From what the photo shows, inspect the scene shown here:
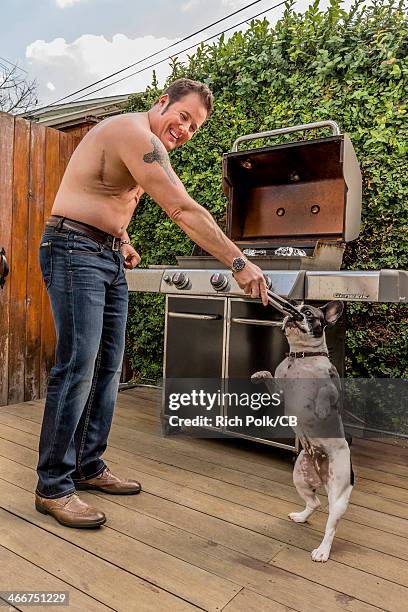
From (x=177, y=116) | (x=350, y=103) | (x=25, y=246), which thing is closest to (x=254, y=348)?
(x=177, y=116)

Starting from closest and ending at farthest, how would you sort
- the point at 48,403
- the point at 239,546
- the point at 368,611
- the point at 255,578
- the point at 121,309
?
the point at 368,611
the point at 255,578
the point at 239,546
the point at 48,403
the point at 121,309

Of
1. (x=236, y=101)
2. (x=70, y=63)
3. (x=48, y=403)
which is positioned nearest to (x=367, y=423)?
(x=48, y=403)

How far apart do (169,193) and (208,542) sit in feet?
3.66

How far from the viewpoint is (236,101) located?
3.06 m

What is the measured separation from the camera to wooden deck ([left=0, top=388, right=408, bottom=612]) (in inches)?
47.7

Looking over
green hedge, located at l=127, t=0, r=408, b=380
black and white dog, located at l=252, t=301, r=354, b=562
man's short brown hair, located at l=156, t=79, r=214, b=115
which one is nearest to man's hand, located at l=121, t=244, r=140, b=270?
man's short brown hair, located at l=156, t=79, r=214, b=115

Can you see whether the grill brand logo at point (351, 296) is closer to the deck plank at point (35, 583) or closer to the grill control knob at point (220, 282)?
the grill control knob at point (220, 282)

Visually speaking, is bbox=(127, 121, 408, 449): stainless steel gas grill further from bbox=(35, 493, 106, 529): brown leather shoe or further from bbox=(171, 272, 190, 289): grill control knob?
bbox=(35, 493, 106, 529): brown leather shoe

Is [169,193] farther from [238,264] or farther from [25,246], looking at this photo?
[25,246]

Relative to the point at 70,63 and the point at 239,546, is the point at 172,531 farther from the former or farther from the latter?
the point at 70,63

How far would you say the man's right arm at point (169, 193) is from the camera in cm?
142

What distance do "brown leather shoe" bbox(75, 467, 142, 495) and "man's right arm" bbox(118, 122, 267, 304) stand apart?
1002 millimetres

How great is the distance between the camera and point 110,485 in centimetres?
181

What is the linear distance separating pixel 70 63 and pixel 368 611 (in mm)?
16309
